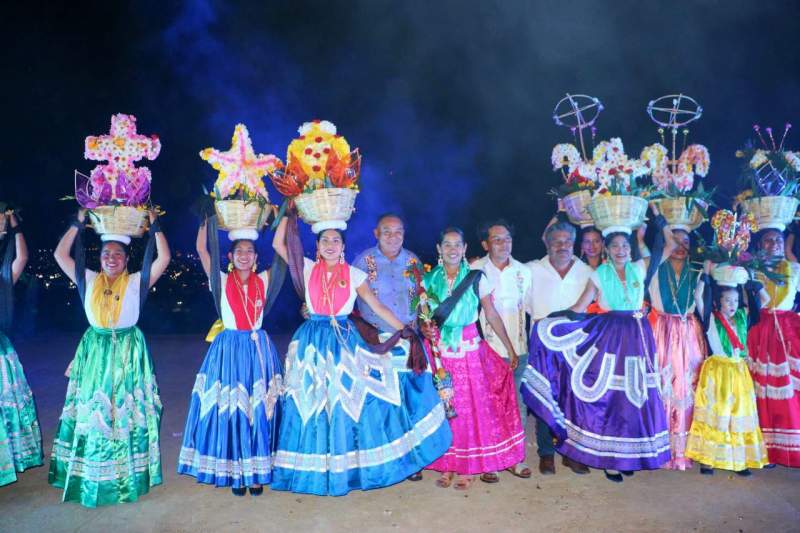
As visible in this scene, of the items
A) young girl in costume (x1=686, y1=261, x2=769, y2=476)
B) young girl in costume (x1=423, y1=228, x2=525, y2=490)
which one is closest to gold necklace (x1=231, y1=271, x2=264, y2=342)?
young girl in costume (x1=423, y1=228, x2=525, y2=490)

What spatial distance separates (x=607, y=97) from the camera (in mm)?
11133

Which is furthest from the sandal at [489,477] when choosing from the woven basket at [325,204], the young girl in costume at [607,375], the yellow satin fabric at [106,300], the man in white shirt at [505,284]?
the yellow satin fabric at [106,300]

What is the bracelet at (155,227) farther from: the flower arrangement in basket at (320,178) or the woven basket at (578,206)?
the woven basket at (578,206)

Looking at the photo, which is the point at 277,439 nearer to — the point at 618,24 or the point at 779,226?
the point at 779,226

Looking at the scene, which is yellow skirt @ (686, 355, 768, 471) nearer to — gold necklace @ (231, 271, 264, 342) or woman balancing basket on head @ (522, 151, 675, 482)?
woman balancing basket on head @ (522, 151, 675, 482)

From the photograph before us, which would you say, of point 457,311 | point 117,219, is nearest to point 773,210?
point 457,311

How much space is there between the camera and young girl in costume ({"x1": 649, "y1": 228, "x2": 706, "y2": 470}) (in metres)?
4.80

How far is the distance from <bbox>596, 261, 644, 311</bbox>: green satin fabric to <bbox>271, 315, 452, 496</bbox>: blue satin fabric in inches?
68.3

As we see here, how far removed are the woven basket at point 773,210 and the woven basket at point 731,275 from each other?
2.42ft

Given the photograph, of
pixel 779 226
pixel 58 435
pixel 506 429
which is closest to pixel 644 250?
pixel 779 226

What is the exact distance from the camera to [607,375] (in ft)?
15.3

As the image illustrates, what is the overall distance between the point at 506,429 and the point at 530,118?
9577mm

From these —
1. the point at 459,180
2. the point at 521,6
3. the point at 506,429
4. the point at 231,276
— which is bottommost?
the point at 506,429

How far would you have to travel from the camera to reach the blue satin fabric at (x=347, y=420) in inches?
159
